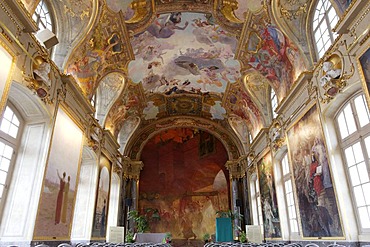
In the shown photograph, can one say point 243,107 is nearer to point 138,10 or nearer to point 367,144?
point 138,10

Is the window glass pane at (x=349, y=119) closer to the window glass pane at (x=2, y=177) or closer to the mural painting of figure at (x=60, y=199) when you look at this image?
the mural painting of figure at (x=60, y=199)

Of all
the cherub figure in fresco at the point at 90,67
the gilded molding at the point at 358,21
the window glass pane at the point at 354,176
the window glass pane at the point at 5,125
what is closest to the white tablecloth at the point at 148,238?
the cherub figure in fresco at the point at 90,67

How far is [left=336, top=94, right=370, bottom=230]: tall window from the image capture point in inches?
292

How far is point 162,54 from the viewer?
50.9 feet

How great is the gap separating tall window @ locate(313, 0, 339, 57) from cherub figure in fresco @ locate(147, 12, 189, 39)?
5.84 meters

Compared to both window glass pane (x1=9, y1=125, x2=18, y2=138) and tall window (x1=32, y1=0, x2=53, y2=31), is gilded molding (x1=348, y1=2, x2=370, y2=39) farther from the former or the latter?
window glass pane (x1=9, y1=125, x2=18, y2=138)

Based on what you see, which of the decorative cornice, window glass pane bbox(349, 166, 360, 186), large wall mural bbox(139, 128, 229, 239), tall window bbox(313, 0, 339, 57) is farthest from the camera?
large wall mural bbox(139, 128, 229, 239)

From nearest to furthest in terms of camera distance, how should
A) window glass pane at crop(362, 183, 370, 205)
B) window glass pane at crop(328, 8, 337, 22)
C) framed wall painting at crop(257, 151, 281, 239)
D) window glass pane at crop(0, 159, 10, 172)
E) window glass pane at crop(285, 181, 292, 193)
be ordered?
window glass pane at crop(362, 183, 370, 205) < window glass pane at crop(0, 159, 10, 172) < window glass pane at crop(328, 8, 337, 22) < window glass pane at crop(285, 181, 292, 193) < framed wall painting at crop(257, 151, 281, 239)

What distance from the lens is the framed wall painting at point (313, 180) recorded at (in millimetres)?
8626

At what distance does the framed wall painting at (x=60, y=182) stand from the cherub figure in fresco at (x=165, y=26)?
5773 mm

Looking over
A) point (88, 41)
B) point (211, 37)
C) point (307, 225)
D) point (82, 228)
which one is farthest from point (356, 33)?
point (82, 228)

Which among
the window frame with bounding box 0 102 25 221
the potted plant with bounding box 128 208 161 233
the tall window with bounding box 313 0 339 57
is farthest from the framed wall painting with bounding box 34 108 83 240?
the tall window with bounding box 313 0 339 57

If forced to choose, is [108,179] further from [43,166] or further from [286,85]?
[286,85]

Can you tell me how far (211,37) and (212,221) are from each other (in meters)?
13.8
